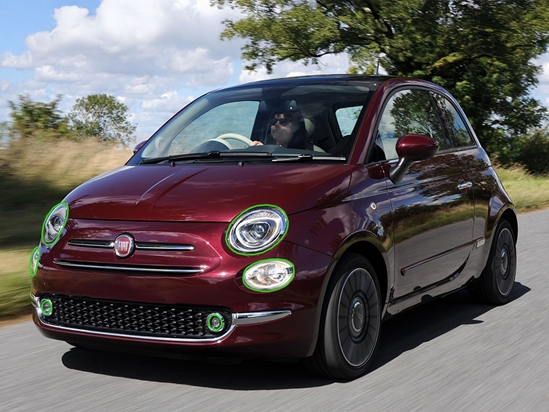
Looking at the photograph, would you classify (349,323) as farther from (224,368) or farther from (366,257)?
(224,368)

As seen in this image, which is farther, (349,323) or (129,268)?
(349,323)

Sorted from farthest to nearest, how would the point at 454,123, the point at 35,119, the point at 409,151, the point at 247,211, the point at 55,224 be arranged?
1. the point at 35,119
2. the point at 454,123
3. the point at 409,151
4. the point at 55,224
5. the point at 247,211

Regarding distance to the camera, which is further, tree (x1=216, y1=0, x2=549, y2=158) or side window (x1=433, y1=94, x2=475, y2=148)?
tree (x1=216, y1=0, x2=549, y2=158)

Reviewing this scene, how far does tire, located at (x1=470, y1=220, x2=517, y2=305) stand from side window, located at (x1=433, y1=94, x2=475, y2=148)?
28.0 inches

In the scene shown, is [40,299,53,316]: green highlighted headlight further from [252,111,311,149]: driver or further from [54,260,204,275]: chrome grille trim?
[252,111,311,149]: driver

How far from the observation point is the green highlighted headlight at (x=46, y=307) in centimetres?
464

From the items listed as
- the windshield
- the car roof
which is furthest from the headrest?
the car roof

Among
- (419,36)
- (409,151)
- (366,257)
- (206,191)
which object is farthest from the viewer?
(419,36)

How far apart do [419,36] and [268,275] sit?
25264 mm

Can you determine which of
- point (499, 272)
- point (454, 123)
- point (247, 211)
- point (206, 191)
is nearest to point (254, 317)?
point (247, 211)

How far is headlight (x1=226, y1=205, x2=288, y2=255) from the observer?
4.24 m

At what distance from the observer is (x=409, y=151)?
5219 millimetres

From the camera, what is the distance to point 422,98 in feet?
20.6

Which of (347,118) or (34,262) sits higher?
(347,118)
